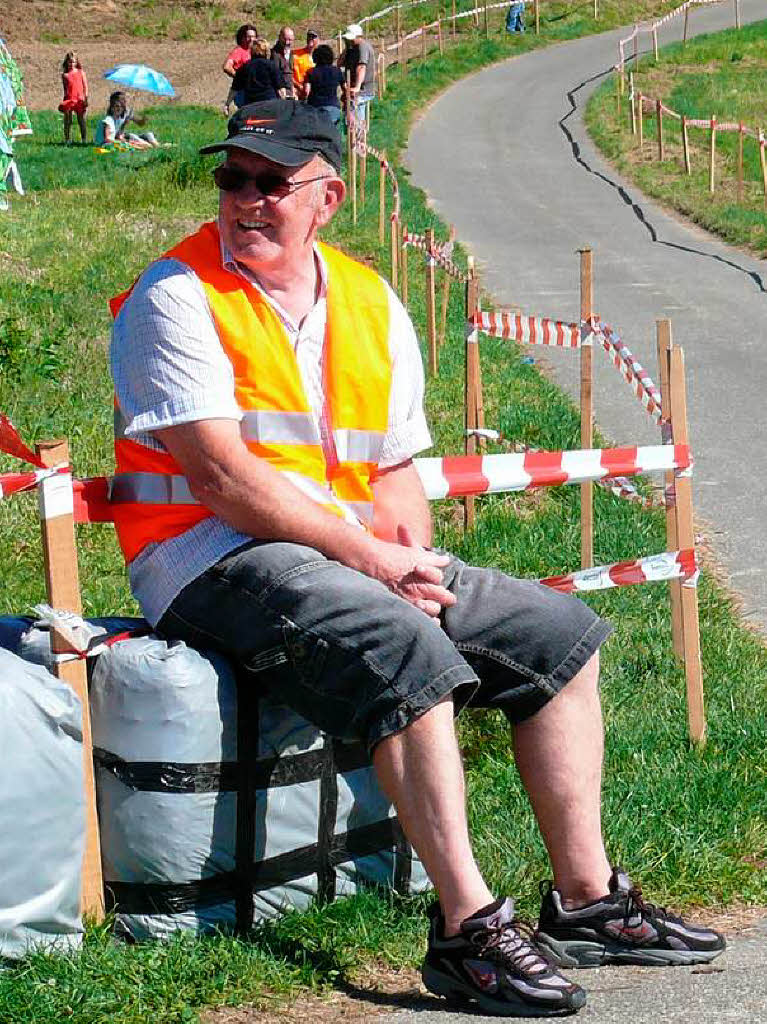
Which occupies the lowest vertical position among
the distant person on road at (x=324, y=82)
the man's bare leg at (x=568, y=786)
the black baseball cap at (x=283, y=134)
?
the man's bare leg at (x=568, y=786)

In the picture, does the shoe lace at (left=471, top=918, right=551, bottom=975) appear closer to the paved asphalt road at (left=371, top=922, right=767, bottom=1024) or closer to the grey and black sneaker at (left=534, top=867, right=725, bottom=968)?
the paved asphalt road at (left=371, top=922, right=767, bottom=1024)

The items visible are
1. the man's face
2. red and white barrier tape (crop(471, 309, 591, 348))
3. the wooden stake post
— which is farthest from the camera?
red and white barrier tape (crop(471, 309, 591, 348))

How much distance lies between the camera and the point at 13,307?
13.3 meters

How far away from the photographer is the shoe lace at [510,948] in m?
3.66

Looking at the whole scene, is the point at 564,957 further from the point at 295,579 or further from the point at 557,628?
the point at 295,579

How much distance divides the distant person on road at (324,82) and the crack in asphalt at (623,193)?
13.6 ft

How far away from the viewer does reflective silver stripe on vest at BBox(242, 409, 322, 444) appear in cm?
411

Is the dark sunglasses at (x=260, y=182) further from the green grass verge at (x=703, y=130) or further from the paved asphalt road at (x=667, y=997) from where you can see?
the green grass verge at (x=703, y=130)

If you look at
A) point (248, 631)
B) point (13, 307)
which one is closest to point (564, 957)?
point (248, 631)

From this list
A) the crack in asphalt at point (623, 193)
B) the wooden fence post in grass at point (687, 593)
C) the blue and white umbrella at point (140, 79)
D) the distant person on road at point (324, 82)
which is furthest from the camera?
the blue and white umbrella at point (140, 79)

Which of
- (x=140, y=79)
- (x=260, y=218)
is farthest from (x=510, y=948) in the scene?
(x=140, y=79)

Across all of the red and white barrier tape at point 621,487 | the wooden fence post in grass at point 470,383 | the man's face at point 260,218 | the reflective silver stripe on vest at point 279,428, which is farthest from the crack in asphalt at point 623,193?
the reflective silver stripe on vest at point 279,428

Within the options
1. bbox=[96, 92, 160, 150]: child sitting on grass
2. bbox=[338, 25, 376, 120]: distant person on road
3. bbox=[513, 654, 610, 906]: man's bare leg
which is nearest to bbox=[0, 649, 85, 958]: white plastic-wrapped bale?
bbox=[513, 654, 610, 906]: man's bare leg

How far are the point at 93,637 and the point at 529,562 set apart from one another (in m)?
3.64
